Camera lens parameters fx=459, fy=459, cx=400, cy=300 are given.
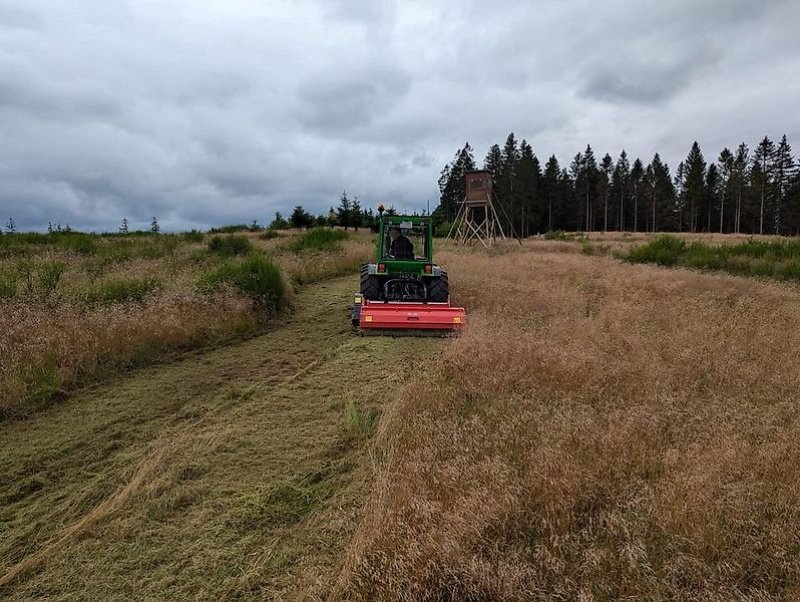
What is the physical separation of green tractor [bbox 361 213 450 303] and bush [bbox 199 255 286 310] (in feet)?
6.27

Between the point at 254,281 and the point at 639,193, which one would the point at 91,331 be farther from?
the point at 639,193

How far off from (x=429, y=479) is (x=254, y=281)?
7.31m

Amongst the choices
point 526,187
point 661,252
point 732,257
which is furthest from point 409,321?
point 526,187

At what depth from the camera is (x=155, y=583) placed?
8.54 ft

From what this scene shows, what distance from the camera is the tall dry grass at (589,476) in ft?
7.75

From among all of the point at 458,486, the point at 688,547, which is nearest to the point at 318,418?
the point at 458,486

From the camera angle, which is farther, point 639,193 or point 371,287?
point 639,193

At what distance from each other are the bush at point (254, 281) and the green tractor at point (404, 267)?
75.2 inches

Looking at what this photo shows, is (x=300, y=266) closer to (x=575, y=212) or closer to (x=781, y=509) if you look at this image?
(x=781, y=509)

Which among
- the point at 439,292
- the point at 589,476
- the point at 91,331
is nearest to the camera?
the point at 589,476

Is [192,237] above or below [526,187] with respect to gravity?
below

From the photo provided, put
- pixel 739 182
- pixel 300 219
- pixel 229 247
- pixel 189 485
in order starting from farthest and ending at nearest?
1. pixel 739 182
2. pixel 300 219
3. pixel 229 247
4. pixel 189 485

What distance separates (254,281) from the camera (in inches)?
374

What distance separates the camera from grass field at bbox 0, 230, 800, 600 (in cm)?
246
